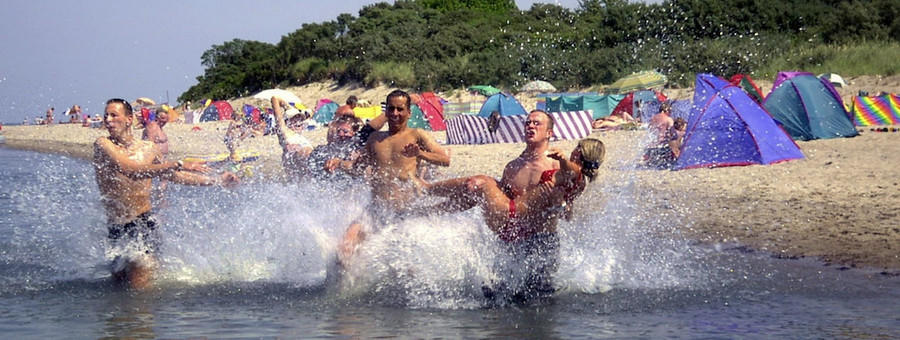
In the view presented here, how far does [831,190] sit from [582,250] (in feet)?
14.8

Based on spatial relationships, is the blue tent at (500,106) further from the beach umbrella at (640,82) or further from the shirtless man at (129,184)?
the shirtless man at (129,184)

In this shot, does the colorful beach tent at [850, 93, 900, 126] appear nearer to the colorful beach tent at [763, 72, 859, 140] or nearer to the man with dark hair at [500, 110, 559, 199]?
the colorful beach tent at [763, 72, 859, 140]

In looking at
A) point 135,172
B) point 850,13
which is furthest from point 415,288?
point 850,13

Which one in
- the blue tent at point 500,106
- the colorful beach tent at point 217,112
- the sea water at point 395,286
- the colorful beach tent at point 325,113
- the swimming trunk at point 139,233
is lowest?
the sea water at point 395,286

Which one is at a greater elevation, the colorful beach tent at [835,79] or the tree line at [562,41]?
the tree line at [562,41]

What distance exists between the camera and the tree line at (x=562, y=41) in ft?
83.5

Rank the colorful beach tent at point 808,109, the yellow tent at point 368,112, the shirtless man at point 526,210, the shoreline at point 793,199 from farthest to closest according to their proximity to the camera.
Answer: the yellow tent at point 368,112 < the colorful beach tent at point 808,109 < the shoreline at point 793,199 < the shirtless man at point 526,210

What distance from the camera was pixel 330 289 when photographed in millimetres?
6633

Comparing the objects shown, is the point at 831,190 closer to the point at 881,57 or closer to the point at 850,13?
the point at 881,57

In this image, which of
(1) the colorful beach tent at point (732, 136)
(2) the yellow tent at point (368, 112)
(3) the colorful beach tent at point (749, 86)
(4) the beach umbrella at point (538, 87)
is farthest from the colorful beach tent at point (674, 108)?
(2) the yellow tent at point (368, 112)

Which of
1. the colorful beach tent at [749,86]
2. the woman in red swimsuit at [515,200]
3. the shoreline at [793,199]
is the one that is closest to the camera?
the woman in red swimsuit at [515,200]

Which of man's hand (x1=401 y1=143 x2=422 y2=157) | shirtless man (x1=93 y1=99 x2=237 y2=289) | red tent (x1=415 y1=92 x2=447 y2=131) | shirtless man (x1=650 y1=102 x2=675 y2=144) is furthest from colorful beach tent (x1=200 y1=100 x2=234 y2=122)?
man's hand (x1=401 y1=143 x2=422 y2=157)

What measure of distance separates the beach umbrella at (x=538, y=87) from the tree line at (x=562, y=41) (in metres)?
1.12

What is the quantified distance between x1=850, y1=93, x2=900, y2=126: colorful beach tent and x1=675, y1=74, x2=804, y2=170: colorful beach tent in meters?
4.35
